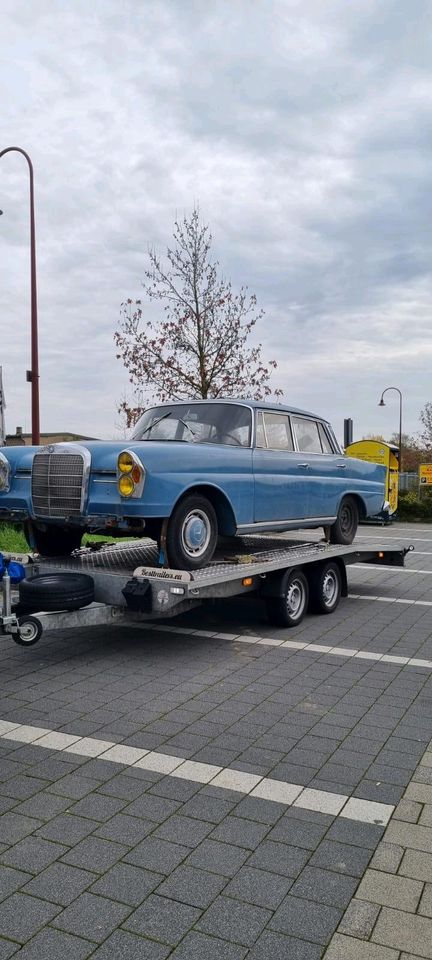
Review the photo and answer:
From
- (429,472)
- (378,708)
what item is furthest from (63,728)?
(429,472)

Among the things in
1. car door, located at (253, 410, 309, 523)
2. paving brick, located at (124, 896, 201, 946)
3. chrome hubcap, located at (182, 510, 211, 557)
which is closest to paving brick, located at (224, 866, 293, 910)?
paving brick, located at (124, 896, 201, 946)

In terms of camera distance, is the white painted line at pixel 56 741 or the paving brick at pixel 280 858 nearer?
the paving brick at pixel 280 858

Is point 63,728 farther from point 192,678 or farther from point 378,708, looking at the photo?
point 378,708

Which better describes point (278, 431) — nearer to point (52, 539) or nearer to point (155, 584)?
point (52, 539)

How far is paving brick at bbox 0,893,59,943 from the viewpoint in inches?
108

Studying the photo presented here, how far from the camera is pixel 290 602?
25.3 ft

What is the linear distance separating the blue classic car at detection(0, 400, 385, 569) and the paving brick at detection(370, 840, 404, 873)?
10.5 feet

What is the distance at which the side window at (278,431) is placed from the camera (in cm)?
792

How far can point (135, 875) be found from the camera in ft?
10.2

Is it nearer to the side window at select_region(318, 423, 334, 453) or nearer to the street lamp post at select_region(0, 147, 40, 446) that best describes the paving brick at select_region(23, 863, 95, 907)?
the side window at select_region(318, 423, 334, 453)

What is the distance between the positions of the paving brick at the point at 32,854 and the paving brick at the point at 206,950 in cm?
77

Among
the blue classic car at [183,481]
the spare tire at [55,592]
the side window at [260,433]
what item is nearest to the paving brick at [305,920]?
the spare tire at [55,592]

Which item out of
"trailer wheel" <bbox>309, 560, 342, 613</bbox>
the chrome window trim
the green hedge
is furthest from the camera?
the green hedge

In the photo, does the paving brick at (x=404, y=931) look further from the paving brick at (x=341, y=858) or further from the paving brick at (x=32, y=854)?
the paving brick at (x=32, y=854)
